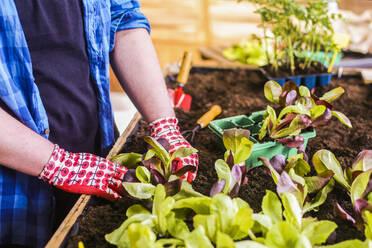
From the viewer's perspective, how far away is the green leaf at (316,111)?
2.42 ft

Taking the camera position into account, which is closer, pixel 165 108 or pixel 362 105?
pixel 165 108

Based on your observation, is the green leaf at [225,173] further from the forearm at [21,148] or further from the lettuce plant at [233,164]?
the forearm at [21,148]

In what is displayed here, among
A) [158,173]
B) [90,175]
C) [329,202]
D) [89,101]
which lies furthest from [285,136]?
[89,101]

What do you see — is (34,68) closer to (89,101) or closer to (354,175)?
(89,101)

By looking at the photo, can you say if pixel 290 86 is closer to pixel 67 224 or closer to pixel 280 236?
pixel 280 236

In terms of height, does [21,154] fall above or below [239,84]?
above

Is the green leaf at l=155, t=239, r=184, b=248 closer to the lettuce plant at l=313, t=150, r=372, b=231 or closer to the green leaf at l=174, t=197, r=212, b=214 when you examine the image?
the green leaf at l=174, t=197, r=212, b=214

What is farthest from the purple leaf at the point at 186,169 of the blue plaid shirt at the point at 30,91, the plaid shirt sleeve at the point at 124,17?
the plaid shirt sleeve at the point at 124,17

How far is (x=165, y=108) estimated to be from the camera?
975mm

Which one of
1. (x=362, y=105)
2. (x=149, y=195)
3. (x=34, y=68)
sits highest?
(x=34, y=68)

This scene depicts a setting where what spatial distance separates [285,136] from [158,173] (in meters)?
0.32

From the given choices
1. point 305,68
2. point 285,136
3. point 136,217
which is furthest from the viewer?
point 305,68

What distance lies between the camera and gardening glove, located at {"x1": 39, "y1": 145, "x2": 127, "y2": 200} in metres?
0.69

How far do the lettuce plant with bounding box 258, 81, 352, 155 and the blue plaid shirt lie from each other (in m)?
0.50
